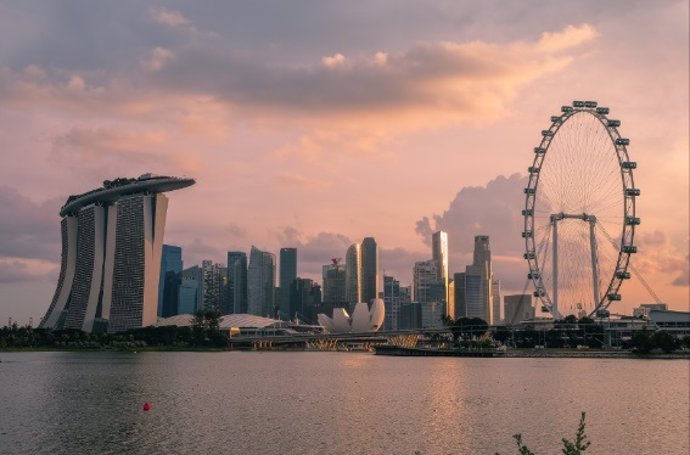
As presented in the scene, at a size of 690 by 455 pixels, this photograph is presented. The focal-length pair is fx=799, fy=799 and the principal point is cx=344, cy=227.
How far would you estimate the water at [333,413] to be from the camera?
193 ft

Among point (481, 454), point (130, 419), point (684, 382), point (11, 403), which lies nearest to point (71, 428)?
point (130, 419)

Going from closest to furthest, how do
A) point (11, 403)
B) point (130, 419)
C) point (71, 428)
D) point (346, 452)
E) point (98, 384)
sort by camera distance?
1. point (346, 452)
2. point (71, 428)
3. point (130, 419)
4. point (11, 403)
5. point (98, 384)

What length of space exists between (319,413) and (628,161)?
126 metres

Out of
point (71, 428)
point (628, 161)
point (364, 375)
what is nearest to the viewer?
point (71, 428)

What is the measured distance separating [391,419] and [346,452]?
1837 cm

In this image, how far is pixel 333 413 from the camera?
77.7 m

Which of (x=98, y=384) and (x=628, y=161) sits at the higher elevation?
(x=628, y=161)

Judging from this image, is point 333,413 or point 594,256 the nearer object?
point 333,413

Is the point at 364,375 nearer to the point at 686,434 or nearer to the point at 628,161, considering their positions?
the point at 686,434

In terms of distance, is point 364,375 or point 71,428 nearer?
point 71,428

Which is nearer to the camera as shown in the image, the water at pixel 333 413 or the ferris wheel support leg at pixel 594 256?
the water at pixel 333 413

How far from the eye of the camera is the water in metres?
58.9

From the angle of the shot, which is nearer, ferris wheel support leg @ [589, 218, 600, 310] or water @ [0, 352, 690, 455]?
water @ [0, 352, 690, 455]

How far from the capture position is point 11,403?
83250 millimetres
